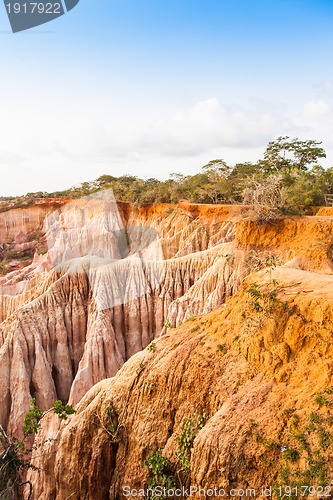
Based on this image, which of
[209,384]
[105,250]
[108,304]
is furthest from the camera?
[105,250]

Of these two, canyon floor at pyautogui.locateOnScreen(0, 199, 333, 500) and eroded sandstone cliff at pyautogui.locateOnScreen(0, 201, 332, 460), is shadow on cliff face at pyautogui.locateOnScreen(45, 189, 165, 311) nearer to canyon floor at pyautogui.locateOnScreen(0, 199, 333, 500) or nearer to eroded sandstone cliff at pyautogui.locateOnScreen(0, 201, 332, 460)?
eroded sandstone cliff at pyautogui.locateOnScreen(0, 201, 332, 460)

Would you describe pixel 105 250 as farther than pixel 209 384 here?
Yes

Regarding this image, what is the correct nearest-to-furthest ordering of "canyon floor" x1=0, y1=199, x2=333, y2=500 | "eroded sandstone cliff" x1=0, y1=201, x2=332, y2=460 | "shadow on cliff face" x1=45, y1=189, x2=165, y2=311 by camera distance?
"canyon floor" x1=0, y1=199, x2=333, y2=500, "eroded sandstone cliff" x1=0, y1=201, x2=332, y2=460, "shadow on cliff face" x1=45, y1=189, x2=165, y2=311

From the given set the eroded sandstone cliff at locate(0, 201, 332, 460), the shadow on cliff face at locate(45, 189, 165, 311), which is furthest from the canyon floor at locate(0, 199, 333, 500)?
the shadow on cliff face at locate(45, 189, 165, 311)

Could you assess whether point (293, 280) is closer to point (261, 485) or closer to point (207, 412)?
point (207, 412)

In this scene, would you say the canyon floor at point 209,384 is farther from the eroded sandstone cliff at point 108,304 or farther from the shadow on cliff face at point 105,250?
the shadow on cliff face at point 105,250

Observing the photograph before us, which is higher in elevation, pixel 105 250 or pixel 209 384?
pixel 105 250

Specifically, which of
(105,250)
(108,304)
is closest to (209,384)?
(108,304)

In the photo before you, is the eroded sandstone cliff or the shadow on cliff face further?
the shadow on cliff face

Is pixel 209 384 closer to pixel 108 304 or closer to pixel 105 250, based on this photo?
pixel 108 304

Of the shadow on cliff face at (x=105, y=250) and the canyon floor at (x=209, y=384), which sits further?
the shadow on cliff face at (x=105, y=250)

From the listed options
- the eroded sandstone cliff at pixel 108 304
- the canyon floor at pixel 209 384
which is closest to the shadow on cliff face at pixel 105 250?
the eroded sandstone cliff at pixel 108 304

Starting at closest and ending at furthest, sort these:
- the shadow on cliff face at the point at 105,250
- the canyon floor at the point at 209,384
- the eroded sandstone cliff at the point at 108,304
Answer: the canyon floor at the point at 209,384
the eroded sandstone cliff at the point at 108,304
the shadow on cliff face at the point at 105,250

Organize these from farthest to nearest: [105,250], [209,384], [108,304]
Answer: [105,250]
[108,304]
[209,384]
